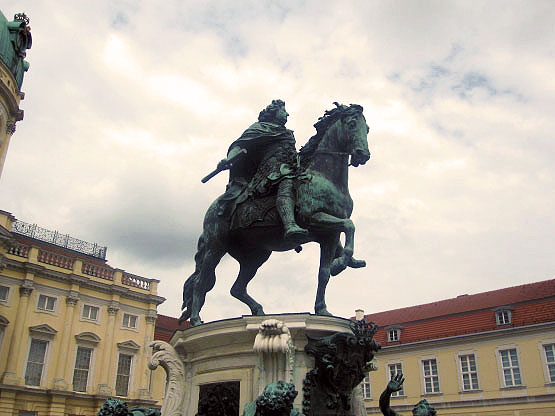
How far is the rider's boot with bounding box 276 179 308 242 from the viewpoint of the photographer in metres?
5.52

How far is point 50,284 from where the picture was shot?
33062 mm

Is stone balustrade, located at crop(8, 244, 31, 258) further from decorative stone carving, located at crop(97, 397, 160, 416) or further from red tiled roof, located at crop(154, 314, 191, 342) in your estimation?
decorative stone carving, located at crop(97, 397, 160, 416)

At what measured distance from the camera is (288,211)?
568cm

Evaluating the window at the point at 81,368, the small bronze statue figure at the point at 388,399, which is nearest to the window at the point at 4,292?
the window at the point at 81,368

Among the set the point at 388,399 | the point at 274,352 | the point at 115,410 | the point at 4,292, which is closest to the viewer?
the point at 115,410

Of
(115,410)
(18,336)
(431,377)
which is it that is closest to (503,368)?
(431,377)

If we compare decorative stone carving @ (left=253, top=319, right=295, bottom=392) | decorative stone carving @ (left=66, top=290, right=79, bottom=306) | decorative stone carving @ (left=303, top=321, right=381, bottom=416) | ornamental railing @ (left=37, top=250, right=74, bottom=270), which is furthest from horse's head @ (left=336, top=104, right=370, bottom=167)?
ornamental railing @ (left=37, top=250, right=74, bottom=270)

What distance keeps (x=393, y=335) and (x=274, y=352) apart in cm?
3521

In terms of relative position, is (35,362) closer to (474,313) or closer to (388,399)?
(474,313)

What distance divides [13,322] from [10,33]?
17.7m

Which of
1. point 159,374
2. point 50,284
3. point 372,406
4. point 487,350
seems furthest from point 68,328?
point 487,350

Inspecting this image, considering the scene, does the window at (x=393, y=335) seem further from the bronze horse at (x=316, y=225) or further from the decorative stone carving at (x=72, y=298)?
the bronze horse at (x=316, y=225)

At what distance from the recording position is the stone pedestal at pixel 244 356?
16.1 feet

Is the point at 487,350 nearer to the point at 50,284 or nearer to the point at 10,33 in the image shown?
the point at 50,284
